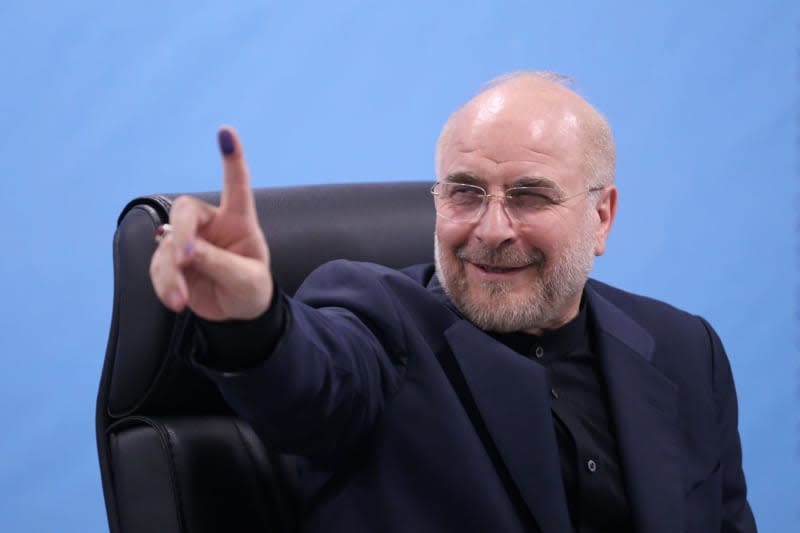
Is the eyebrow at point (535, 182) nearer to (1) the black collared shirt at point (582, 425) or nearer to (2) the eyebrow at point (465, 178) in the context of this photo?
(2) the eyebrow at point (465, 178)

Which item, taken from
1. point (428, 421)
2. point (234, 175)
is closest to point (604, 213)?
point (428, 421)

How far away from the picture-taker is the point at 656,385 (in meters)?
1.62

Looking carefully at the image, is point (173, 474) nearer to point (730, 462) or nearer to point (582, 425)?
point (582, 425)

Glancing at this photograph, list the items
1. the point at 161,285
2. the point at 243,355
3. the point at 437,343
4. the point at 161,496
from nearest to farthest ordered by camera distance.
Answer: the point at 161,285, the point at 243,355, the point at 161,496, the point at 437,343

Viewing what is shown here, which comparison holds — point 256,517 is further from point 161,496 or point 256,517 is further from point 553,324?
point 553,324

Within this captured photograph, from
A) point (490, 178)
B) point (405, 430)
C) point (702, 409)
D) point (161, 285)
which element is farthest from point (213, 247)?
point (702, 409)

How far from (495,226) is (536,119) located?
0.54 ft

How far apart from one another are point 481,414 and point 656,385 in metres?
0.33

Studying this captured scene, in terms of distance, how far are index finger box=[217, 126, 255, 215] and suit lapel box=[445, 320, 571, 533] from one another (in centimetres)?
52

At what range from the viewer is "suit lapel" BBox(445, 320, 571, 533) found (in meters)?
1.40

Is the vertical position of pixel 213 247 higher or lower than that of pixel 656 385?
higher

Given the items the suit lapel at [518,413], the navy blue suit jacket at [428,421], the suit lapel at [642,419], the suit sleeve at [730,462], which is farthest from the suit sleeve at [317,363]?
the suit sleeve at [730,462]

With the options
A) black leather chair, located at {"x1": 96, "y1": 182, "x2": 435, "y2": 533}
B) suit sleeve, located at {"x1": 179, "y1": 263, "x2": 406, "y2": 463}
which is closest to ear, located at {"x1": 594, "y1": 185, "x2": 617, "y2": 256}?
suit sleeve, located at {"x1": 179, "y1": 263, "x2": 406, "y2": 463}

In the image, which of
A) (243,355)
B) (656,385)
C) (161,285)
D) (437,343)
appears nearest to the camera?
(161,285)
